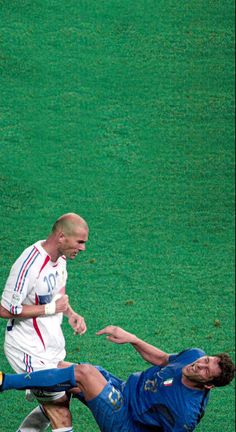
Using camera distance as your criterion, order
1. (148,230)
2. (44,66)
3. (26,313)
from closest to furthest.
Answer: (26,313) < (148,230) < (44,66)

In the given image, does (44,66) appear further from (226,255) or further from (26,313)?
(26,313)

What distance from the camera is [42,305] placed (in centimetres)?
612

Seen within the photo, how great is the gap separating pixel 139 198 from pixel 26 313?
14.1 ft

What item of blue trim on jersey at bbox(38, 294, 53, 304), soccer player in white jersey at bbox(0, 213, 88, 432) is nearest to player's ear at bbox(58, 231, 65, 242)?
soccer player in white jersey at bbox(0, 213, 88, 432)

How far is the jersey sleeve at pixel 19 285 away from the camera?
6031 millimetres

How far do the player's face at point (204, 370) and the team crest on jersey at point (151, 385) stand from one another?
257 millimetres

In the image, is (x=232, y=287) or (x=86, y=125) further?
(x=86, y=125)

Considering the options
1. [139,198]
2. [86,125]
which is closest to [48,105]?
[86,125]

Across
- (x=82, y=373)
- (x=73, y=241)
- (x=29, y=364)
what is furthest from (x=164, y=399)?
(x=73, y=241)

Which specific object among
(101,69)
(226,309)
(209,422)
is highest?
(101,69)

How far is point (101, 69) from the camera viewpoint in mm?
11062

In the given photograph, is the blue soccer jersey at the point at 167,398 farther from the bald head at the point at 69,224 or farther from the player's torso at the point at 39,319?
the bald head at the point at 69,224

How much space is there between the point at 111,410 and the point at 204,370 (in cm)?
64

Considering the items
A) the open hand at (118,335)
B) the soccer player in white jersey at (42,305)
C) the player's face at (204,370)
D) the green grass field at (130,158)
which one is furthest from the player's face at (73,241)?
the green grass field at (130,158)
